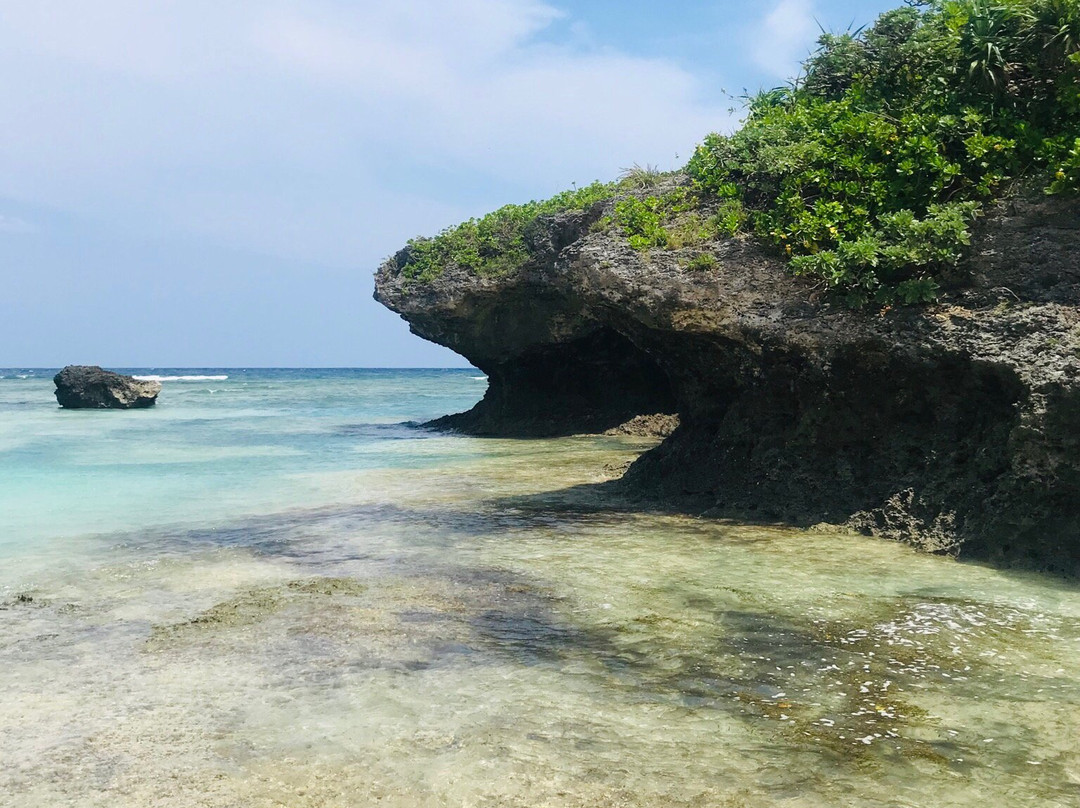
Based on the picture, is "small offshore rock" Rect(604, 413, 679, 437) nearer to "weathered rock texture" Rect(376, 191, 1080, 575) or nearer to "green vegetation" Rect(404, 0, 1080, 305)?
"weathered rock texture" Rect(376, 191, 1080, 575)

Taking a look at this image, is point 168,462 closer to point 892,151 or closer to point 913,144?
point 892,151

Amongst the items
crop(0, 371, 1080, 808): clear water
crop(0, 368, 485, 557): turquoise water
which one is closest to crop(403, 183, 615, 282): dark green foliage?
crop(0, 368, 485, 557): turquoise water

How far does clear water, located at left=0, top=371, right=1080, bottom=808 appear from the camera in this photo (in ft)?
12.0

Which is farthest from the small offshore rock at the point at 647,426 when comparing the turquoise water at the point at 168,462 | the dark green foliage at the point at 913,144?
the dark green foliage at the point at 913,144

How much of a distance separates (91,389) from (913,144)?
3030 centimetres

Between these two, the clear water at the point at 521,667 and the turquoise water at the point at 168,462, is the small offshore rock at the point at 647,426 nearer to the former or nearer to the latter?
the turquoise water at the point at 168,462

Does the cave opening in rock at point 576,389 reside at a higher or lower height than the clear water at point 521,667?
higher

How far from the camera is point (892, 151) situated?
8.76 m

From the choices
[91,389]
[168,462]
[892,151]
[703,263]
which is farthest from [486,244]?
[91,389]

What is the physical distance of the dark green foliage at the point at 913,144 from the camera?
7.90 m

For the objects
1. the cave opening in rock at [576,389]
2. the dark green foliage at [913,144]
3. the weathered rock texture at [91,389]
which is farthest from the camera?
the weathered rock texture at [91,389]

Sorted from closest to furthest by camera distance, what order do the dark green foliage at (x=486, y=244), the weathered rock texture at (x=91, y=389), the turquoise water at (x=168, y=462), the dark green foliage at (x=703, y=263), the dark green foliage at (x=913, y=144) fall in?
the dark green foliage at (x=913, y=144) → the dark green foliage at (x=703, y=263) → the turquoise water at (x=168, y=462) → the dark green foliage at (x=486, y=244) → the weathered rock texture at (x=91, y=389)

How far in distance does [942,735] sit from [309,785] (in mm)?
2741

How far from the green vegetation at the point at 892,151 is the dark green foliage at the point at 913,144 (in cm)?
1
